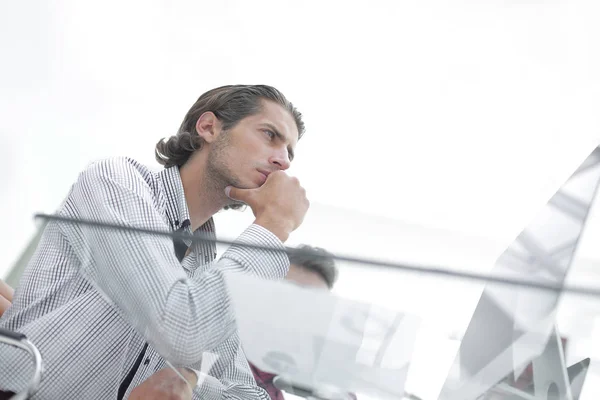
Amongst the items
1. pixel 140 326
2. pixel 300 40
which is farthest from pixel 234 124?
pixel 300 40

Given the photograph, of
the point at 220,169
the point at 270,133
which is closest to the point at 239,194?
the point at 220,169

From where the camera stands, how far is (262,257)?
1.77 feet

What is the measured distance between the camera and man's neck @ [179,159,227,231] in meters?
0.82

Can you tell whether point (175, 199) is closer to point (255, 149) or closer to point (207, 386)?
point (255, 149)

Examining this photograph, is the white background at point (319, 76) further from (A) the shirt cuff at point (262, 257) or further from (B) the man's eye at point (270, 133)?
(A) the shirt cuff at point (262, 257)

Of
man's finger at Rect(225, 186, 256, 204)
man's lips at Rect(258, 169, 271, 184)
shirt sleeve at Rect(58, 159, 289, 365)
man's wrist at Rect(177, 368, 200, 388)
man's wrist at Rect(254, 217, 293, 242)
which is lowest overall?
man's wrist at Rect(177, 368, 200, 388)

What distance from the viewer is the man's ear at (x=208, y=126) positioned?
105 cm

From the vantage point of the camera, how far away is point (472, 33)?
2982 mm

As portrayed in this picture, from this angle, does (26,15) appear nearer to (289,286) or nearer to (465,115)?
(465,115)

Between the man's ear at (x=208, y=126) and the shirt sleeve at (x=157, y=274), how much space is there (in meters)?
0.32

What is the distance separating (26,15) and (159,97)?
65 cm

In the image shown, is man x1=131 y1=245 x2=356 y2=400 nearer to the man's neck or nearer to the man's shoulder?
the man's neck

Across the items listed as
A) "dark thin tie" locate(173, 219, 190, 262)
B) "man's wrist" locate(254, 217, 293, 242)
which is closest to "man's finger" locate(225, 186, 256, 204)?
"man's wrist" locate(254, 217, 293, 242)

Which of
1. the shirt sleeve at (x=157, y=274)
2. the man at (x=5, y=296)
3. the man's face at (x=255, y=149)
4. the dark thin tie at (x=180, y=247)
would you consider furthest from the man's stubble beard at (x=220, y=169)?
the man at (x=5, y=296)
